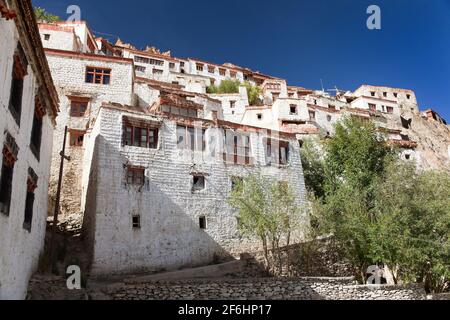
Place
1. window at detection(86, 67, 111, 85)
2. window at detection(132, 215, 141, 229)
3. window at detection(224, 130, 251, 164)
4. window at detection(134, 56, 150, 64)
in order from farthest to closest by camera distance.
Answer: window at detection(134, 56, 150, 64) → window at detection(86, 67, 111, 85) → window at detection(224, 130, 251, 164) → window at detection(132, 215, 141, 229)

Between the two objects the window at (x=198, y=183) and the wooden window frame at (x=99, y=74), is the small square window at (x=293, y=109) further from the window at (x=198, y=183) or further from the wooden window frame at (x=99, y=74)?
the window at (x=198, y=183)

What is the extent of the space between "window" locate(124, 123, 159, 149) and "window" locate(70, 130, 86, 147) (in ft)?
23.5

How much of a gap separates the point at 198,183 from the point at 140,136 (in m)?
3.82

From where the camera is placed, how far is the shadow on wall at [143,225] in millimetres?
18406

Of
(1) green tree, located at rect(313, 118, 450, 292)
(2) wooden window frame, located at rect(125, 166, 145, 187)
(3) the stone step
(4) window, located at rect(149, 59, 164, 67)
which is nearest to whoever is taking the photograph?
(3) the stone step

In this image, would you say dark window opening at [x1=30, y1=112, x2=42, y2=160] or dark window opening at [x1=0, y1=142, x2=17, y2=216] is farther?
dark window opening at [x1=30, y1=112, x2=42, y2=160]

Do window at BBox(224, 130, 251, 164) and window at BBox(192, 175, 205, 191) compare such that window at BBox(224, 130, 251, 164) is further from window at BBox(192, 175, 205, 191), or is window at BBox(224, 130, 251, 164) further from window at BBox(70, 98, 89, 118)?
window at BBox(70, 98, 89, 118)

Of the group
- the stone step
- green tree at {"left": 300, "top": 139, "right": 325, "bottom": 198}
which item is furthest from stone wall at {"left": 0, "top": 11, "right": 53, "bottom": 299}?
green tree at {"left": 300, "top": 139, "right": 325, "bottom": 198}

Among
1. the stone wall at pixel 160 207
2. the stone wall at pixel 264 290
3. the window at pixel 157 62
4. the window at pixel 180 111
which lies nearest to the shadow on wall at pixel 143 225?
the stone wall at pixel 160 207

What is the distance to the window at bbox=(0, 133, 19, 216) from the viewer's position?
10.3 meters

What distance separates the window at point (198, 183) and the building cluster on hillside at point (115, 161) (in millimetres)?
58

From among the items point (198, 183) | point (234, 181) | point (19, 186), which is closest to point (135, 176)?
point (198, 183)

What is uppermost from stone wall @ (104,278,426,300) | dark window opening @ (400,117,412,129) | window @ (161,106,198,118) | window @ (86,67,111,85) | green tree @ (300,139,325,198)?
dark window opening @ (400,117,412,129)

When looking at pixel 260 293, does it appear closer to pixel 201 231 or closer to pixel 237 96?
pixel 201 231
